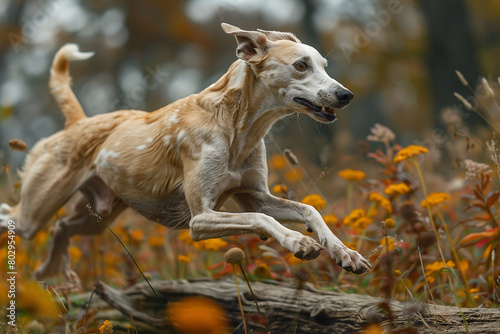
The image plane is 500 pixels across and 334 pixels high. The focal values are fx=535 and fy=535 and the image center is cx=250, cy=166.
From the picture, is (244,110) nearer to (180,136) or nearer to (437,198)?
(180,136)

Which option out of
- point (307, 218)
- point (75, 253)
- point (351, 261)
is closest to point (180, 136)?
point (307, 218)

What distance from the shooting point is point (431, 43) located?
10.8m

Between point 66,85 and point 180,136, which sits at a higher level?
point 180,136

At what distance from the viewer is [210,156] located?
306 cm

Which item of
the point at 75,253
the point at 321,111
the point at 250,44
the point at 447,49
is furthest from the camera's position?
the point at 447,49

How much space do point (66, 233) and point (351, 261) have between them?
2.73 metres

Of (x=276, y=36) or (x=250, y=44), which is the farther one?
(x=276, y=36)

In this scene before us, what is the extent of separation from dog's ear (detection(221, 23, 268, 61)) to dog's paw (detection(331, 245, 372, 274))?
1178 mm

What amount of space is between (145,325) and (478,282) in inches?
83.4

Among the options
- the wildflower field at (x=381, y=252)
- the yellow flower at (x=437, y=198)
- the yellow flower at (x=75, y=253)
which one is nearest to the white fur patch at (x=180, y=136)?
the wildflower field at (x=381, y=252)

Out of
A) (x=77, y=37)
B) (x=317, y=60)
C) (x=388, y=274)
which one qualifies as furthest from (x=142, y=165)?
(x=77, y=37)

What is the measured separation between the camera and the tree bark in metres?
2.46

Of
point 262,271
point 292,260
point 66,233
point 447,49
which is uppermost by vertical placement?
point 292,260

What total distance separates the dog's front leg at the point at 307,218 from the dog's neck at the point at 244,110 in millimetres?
268
